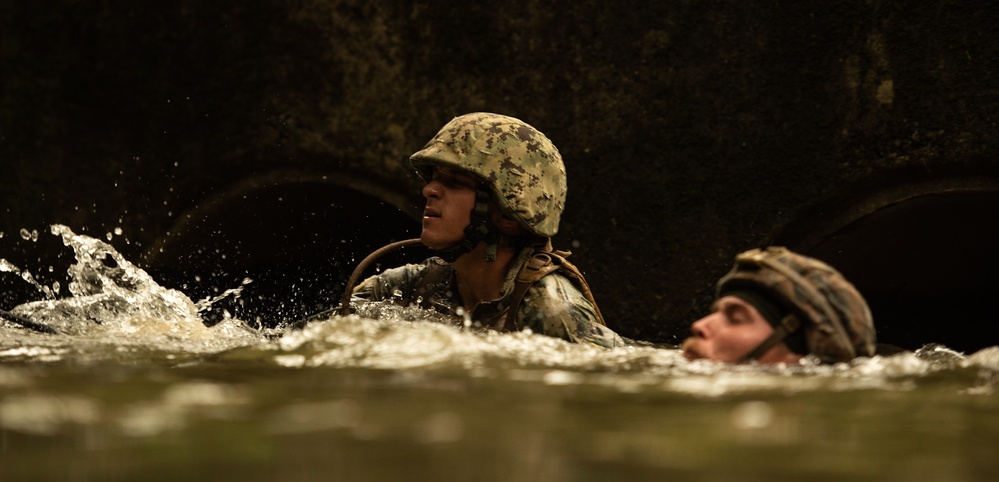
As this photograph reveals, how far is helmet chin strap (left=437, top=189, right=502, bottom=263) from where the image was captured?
13.9ft

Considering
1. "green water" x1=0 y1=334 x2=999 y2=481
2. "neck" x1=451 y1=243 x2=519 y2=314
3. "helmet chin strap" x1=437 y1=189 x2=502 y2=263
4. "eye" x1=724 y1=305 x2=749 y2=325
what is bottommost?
"green water" x1=0 y1=334 x2=999 y2=481

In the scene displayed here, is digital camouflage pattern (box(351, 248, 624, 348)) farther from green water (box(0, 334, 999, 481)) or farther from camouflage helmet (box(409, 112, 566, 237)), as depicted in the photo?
green water (box(0, 334, 999, 481))

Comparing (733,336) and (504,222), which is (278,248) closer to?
(504,222)

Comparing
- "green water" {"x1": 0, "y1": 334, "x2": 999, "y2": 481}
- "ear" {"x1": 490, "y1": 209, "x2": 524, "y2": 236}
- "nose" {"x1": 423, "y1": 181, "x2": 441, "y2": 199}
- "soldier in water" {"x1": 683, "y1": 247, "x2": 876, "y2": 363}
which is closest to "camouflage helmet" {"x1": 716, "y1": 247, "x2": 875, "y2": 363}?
"soldier in water" {"x1": 683, "y1": 247, "x2": 876, "y2": 363}

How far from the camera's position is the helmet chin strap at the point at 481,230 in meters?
4.25

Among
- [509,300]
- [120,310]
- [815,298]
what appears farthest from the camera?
[120,310]

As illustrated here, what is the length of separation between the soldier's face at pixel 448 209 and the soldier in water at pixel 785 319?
1630 millimetres

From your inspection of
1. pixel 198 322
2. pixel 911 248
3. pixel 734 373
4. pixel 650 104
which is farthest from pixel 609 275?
pixel 734 373

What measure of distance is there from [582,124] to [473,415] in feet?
12.6

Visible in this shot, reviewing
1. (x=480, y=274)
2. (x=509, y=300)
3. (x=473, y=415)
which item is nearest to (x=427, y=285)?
(x=480, y=274)

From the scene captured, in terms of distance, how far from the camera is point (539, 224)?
4.26 m

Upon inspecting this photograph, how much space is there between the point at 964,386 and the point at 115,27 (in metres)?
5.03

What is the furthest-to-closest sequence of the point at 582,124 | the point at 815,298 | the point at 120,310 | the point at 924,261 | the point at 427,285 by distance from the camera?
the point at 924,261
the point at 582,124
the point at 120,310
the point at 427,285
the point at 815,298

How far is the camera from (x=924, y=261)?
5.82m
